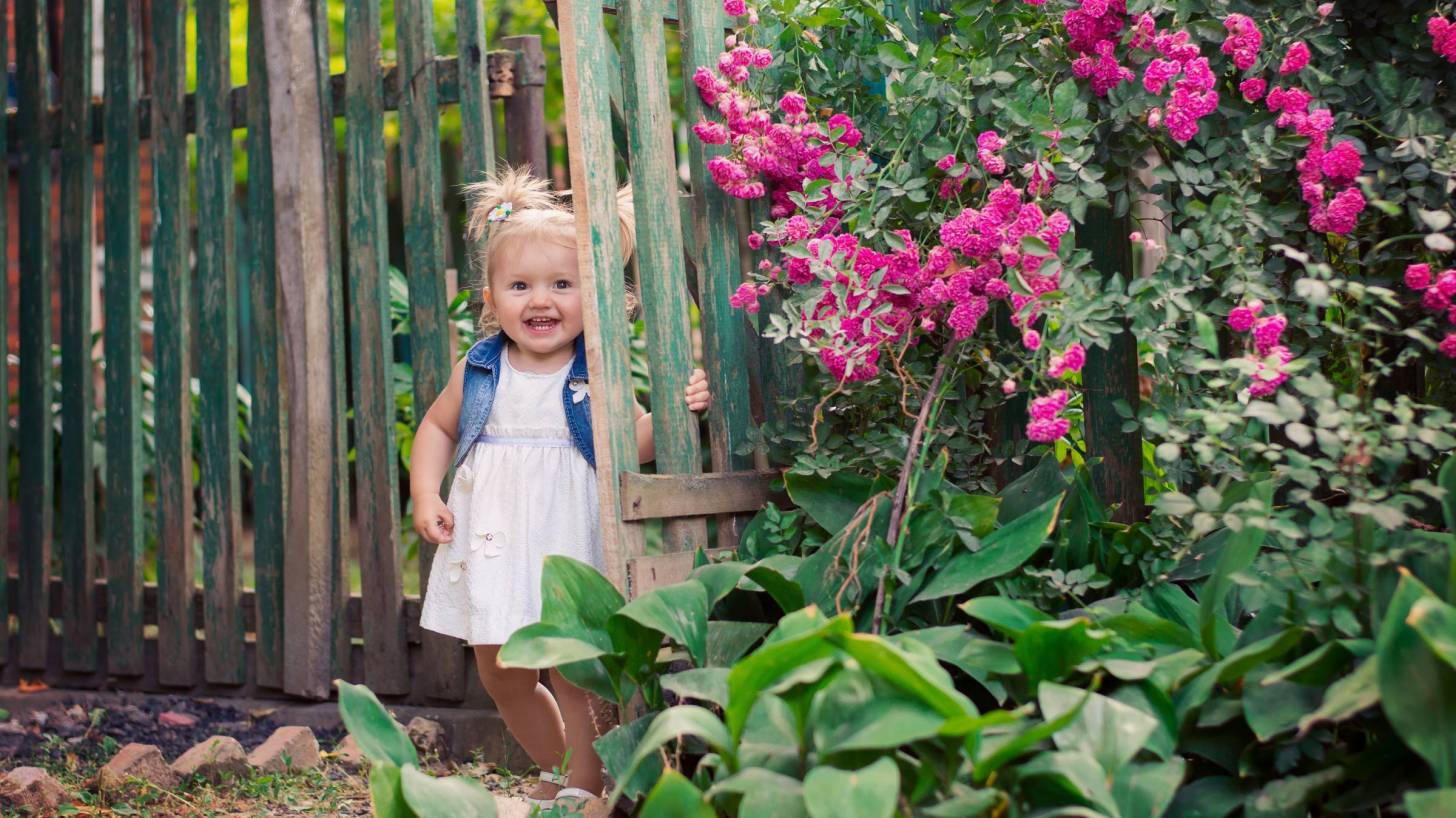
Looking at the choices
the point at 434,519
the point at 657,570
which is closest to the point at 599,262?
the point at 657,570

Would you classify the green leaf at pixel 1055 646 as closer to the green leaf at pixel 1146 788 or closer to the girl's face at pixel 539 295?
the green leaf at pixel 1146 788

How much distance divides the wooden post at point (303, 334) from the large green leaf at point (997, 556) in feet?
7.42

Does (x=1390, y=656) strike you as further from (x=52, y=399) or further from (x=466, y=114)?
(x=52, y=399)

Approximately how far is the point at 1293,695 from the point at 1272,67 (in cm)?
113

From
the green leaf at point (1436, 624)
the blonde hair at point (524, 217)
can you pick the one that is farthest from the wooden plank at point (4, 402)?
the green leaf at point (1436, 624)

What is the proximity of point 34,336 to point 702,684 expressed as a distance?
3531mm

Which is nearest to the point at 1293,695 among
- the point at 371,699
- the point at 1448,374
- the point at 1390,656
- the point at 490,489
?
the point at 1390,656

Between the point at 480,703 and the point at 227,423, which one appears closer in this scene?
the point at 480,703

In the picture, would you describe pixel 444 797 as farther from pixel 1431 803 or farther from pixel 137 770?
pixel 137 770

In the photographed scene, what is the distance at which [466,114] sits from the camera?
12.6 feet

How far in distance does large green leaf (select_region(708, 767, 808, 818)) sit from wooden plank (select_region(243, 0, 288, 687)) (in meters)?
2.64

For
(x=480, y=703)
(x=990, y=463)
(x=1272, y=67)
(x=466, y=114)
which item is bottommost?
(x=480, y=703)

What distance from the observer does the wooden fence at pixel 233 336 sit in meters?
3.96

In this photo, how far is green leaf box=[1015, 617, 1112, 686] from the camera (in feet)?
6.66
